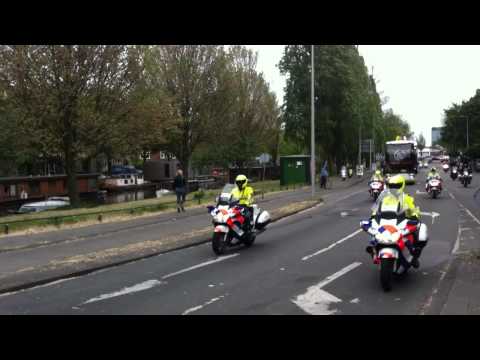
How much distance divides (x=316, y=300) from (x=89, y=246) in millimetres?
7744

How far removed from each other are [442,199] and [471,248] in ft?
48.8

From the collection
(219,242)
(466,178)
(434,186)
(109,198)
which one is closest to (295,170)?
(466,178)

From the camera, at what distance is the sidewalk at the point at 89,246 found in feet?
33.9

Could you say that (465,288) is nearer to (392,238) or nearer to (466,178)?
(392,238)

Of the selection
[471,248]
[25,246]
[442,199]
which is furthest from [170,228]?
[442,199]

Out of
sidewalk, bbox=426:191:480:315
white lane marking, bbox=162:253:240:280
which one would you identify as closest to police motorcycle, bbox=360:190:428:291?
sidewalk, bbox=426:191:480:315

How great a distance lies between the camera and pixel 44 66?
26.3m

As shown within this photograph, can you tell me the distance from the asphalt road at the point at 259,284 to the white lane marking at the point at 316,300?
0.01m

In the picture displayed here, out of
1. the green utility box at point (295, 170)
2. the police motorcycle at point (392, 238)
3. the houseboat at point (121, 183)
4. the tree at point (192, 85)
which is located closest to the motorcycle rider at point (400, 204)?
the police motorcycle at point (392, 238)

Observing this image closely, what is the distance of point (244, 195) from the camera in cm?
1309

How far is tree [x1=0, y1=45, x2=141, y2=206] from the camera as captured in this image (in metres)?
25.9

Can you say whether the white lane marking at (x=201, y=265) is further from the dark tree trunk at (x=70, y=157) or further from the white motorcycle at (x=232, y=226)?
the dark tree trunk at (x=70, y=157)
